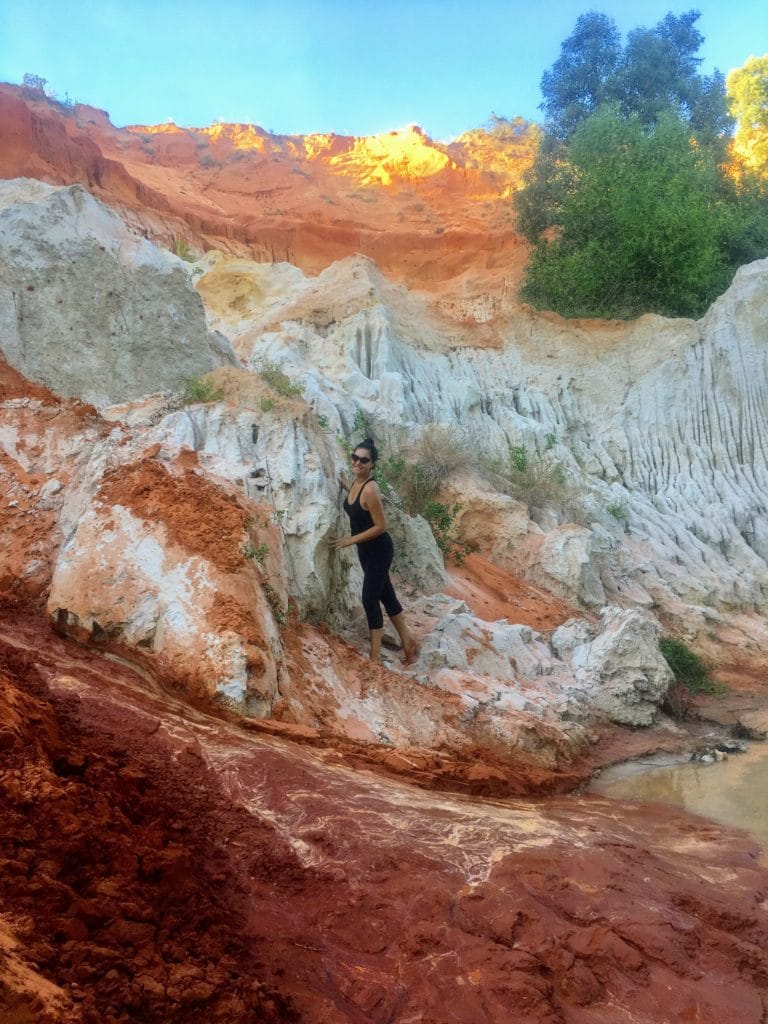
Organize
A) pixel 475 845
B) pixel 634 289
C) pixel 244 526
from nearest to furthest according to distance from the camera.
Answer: pixel 475 845 → pixel 244 526 → pixel 634 289

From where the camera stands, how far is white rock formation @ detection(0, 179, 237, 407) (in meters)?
8.31

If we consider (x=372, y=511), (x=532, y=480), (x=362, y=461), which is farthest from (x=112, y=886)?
(x=532, y=480)

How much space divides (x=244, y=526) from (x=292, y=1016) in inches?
134

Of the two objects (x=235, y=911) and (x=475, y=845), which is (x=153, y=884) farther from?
(x=475, y=845)

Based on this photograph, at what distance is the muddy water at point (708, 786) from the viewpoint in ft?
14.9

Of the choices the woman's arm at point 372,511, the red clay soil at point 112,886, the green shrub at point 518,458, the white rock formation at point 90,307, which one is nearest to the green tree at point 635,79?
the green shrub at point 518,458

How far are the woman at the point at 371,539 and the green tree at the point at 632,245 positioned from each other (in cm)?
1273

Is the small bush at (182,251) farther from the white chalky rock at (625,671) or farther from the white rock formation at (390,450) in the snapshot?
the white chalky rock at (625,671)

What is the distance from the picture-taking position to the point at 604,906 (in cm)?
279

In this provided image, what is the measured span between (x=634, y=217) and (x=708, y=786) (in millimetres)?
14746

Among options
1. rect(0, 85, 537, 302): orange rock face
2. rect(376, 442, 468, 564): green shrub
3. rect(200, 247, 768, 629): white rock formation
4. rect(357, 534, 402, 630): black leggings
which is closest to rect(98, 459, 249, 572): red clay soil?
rect(357, 534, 402, 630): black leggings

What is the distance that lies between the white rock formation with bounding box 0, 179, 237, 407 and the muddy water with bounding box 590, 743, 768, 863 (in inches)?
256

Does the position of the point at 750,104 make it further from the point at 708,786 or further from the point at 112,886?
the point at 112,886

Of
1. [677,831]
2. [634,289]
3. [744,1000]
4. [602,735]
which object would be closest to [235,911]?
[744,1000]
